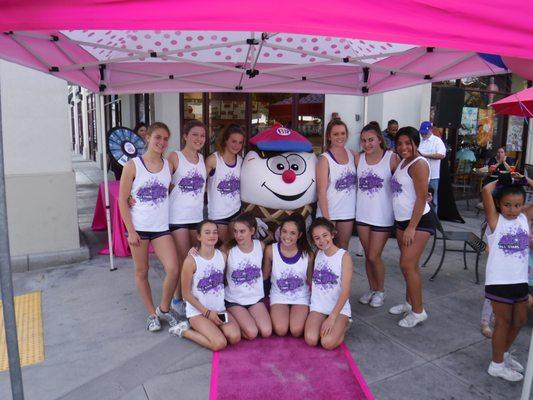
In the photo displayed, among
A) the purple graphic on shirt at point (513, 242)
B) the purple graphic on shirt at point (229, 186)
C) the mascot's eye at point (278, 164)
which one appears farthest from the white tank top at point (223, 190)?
the purple graphic on shirt at point (513, 242)

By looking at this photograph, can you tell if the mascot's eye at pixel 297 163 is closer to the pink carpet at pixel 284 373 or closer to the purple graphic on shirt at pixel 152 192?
the purple graphic on shirt at pixel 152 192

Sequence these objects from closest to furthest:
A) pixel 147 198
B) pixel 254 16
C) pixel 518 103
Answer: pixel 254 16 < pixel 518 103 < pixel 147 198

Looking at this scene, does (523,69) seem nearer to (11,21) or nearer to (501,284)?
(501,284)

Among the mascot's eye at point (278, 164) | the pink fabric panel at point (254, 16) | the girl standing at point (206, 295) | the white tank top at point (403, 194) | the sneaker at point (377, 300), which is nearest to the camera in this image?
the pink fabric panel at point (254, 16)

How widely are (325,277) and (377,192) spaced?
90cm

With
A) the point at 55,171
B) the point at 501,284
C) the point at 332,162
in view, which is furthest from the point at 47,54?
the point at 501,284

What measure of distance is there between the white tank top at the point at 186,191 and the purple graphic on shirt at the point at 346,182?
1.19 metres

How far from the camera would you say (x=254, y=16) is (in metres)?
1.66

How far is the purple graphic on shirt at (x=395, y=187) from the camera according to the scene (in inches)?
147

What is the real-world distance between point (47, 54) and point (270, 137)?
6.64 feet

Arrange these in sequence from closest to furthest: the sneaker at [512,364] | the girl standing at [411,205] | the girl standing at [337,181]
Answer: the sneaker at [512,364] → the girl standing at [411,205] → the girl standing at [337,181]

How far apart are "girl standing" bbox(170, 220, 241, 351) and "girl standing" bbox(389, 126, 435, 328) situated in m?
1.50

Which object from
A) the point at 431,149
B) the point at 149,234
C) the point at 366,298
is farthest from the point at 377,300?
the point at 431,149

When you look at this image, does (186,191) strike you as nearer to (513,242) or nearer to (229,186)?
(229,186)
